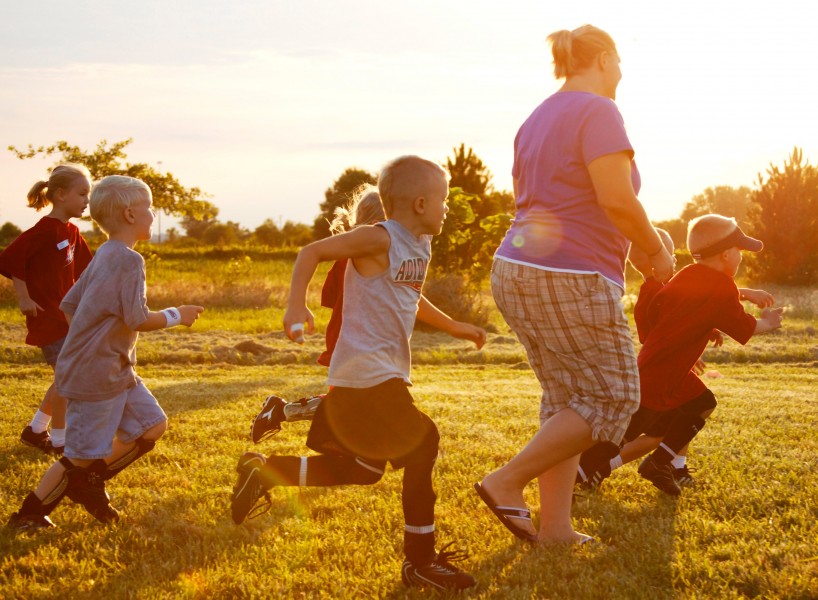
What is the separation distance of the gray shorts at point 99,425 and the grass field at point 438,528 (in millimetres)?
390

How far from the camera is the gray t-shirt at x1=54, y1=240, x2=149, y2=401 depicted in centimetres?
398

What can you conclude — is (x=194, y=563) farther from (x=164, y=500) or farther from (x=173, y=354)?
(x=173, y=354)

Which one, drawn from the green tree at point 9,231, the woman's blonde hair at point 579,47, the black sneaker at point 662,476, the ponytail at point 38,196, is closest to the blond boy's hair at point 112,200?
the ponytail at point 38,196

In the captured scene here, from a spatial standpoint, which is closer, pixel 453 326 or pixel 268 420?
pixel 453 326

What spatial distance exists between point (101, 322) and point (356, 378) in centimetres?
150

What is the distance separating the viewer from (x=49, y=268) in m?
5.77

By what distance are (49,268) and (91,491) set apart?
7.62 feet

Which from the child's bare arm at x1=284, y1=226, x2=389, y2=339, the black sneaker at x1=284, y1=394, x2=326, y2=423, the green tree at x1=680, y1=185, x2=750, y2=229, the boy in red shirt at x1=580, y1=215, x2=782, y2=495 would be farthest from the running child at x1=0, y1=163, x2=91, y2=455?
the green tree at x1=680, y1=185, x2=750, y2=229

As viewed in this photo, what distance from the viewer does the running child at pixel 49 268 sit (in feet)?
18.2

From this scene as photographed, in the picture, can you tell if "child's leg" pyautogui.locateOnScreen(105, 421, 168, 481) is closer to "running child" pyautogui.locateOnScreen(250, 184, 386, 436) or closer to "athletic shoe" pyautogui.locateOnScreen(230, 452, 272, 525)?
"running child" pyautogui.locateOnScreen(250, 184, 386, 436)

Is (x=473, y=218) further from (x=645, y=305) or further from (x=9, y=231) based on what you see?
(x=9, y=231)

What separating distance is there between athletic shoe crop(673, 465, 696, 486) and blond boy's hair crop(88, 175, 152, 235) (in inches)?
133

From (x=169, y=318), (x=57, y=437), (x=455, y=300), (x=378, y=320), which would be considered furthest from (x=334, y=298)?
(x=455, y=300)

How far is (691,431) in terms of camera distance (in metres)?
4.80
